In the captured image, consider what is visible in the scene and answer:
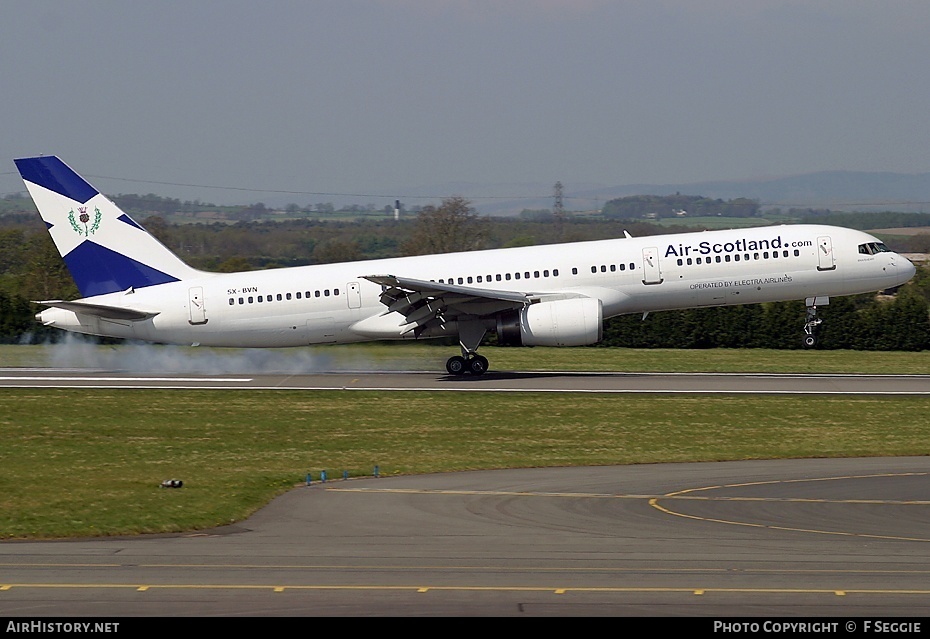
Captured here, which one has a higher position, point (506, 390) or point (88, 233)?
point (88, 233)

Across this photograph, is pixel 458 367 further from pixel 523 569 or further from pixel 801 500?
pixel 523 569

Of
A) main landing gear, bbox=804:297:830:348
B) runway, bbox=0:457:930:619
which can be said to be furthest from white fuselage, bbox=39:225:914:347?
runway, bbox=0:457:930:619

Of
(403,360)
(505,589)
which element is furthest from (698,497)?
(403,360)

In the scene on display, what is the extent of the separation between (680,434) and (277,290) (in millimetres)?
17872

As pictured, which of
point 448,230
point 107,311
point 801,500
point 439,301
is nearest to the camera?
point 801,500

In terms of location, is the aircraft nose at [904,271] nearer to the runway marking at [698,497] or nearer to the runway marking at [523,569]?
the runway marking at [698,497]

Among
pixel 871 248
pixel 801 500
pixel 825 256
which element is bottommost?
pixel 801 500

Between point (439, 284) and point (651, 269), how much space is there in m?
7.58

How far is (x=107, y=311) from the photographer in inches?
1634

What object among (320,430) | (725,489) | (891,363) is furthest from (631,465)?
(891,363)

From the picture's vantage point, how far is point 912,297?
59844 mm

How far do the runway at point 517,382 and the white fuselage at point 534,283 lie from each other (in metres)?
1.69

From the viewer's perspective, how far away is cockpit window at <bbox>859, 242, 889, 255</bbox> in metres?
41.8

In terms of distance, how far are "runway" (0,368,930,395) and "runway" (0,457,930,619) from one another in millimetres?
15370
